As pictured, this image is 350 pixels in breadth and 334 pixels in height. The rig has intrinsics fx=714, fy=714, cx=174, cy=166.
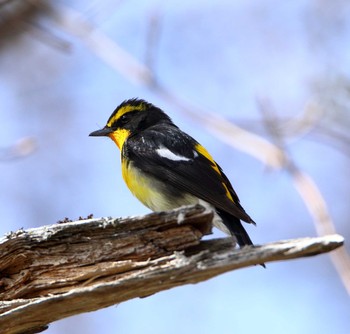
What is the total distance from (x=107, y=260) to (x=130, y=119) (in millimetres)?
2504

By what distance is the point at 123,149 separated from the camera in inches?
207

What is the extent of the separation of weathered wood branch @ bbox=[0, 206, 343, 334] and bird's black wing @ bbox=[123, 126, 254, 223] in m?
1.00

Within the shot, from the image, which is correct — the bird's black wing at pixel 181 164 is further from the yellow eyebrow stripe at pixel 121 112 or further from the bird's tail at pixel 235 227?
the yellow eyebrow stripe at pixel 121 112

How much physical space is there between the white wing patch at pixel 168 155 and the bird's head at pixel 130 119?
658 millimetres

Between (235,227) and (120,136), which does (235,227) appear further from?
(120,136)

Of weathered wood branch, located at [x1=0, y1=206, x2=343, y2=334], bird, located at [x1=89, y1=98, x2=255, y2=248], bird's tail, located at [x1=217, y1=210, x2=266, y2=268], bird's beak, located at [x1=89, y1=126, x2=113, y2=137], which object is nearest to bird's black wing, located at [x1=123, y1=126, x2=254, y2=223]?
bird, located at [x1=89, y1=98, x2=255, y2=248]

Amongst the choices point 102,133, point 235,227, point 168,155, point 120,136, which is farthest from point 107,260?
point 102,133

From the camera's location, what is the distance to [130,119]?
5.81 meters

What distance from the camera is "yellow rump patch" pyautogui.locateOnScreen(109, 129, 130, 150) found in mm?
5633

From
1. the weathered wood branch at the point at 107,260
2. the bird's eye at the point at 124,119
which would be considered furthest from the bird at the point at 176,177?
the weathered wood branch at the point at 107,260

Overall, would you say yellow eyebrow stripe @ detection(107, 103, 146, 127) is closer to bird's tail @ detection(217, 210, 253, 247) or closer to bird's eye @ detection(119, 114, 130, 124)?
bird's eye @ detection(119, 114, 130, 124)

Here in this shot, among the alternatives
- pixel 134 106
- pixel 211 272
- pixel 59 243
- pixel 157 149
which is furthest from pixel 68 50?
pixel 211 272

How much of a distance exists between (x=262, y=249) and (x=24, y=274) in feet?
4.24

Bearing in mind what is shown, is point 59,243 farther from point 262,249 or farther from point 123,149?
point 123,149
